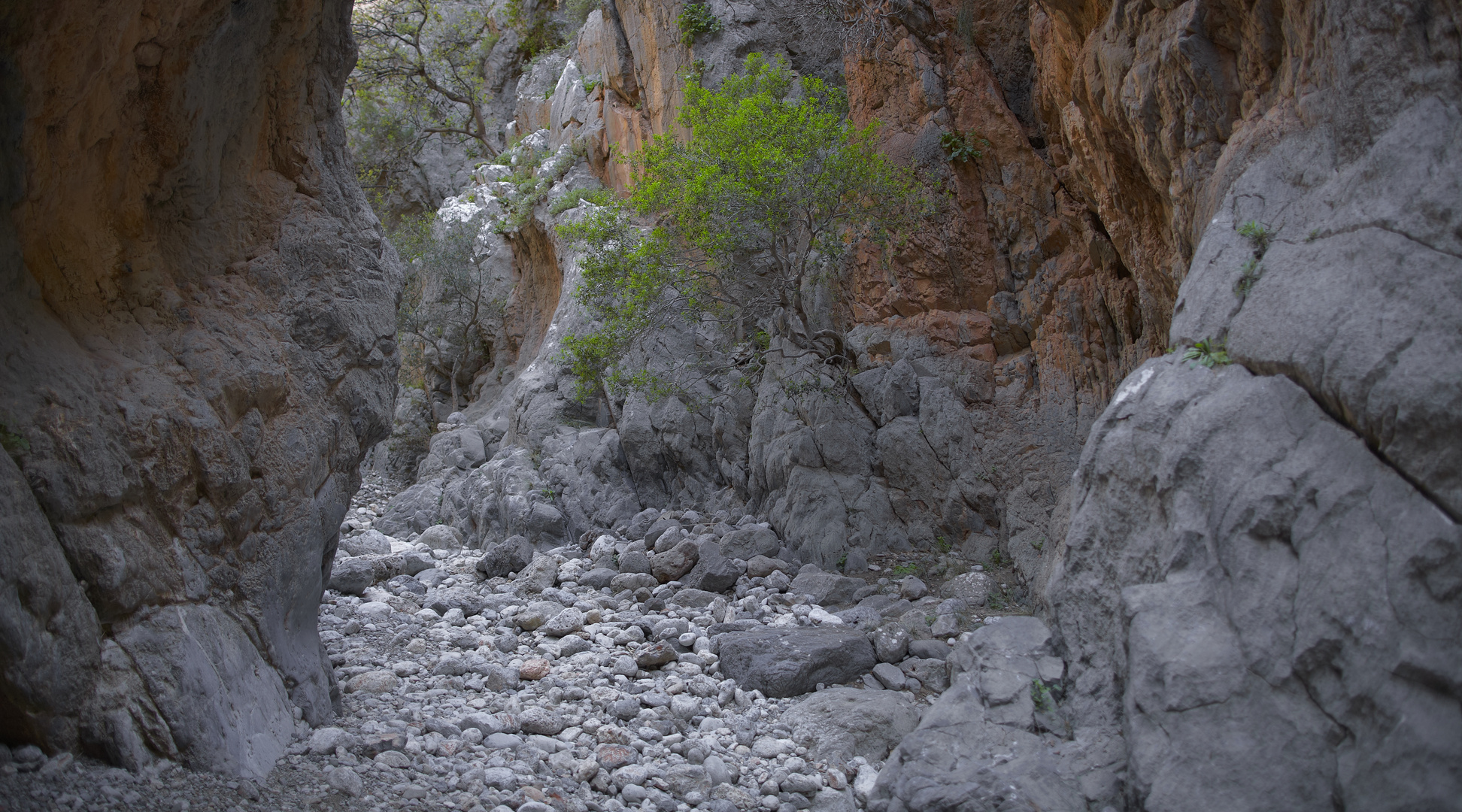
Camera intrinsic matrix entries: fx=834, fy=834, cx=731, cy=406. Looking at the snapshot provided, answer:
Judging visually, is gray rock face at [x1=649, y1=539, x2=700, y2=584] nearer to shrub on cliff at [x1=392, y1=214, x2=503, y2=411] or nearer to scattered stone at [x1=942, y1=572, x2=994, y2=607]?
scattered stone at [x1=942, y1=572, x2=994, y2=607]

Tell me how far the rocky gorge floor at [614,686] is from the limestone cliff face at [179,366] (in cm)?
42

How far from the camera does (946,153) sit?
11.7 metres

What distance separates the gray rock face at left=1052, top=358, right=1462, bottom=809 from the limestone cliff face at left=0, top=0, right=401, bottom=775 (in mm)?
5106

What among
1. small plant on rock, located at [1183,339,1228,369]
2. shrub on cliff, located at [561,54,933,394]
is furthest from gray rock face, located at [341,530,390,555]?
small plant on rock, located at [1183,339,1228,369]

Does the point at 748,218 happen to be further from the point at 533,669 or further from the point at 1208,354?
the point at 1208,354

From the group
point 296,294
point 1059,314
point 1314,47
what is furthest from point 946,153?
point 296,294

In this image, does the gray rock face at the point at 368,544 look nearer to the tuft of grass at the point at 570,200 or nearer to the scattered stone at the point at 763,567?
the scattered stone at the point at 763,567

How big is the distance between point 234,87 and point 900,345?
8388mm

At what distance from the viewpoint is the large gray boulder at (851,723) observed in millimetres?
6145

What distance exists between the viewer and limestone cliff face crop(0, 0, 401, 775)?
4.46 meters

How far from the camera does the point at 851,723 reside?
20.9ft

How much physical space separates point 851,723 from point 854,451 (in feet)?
17.3

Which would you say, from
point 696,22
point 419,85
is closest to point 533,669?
point 696,22

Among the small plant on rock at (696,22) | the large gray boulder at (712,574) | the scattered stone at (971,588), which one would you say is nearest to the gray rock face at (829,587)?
the large gray boulder at (712,574)
